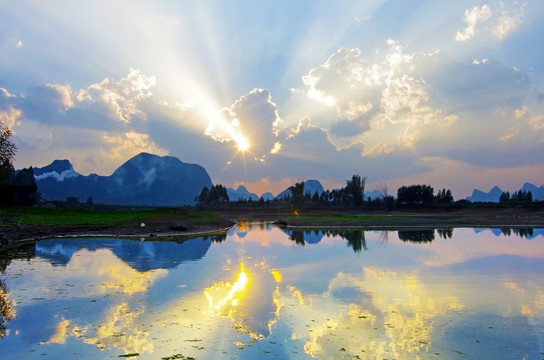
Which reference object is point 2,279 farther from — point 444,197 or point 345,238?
point 444,197

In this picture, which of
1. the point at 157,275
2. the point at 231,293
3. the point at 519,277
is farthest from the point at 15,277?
the point at 519,277

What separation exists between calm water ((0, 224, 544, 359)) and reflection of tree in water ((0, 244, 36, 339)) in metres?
0.11

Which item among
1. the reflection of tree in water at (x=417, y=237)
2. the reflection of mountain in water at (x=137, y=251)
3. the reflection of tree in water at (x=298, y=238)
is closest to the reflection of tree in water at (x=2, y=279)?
the reflection of mountain in water at (x=137, y=251)

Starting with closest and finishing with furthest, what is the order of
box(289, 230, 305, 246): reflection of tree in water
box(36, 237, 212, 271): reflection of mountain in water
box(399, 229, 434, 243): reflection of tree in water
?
box(36, 237, 212, 271): reflection of mountain in water
box(289, 230, 305, 246): reflection of tree in water
box(399, 229, 434, 243): reflection of tree in water

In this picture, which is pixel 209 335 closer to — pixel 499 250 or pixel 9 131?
pixel 499 250

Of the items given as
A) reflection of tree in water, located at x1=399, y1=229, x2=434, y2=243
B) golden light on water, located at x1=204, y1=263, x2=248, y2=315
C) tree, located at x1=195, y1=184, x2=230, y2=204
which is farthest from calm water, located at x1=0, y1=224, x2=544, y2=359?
tree, located at x1=195, y1=184, x2=230, y2=204

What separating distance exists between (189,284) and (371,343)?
10843 millimetres

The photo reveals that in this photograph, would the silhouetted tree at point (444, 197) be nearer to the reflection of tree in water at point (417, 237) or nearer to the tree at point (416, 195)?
the tree at point (416, 195)

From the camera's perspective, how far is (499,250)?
1410 inches

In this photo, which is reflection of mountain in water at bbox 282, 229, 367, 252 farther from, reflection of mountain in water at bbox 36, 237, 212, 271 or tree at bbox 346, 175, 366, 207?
tree at bbox 346, 175, 366, 207

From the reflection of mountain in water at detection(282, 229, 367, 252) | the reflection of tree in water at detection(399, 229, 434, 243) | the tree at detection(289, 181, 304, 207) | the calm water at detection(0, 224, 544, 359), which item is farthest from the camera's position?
the tree at detection(289, 181, 304, 207)

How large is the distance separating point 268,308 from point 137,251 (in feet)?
67.8

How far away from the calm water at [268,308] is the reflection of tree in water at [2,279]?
0.11 metres

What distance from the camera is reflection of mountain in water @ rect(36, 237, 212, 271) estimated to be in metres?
25.9
